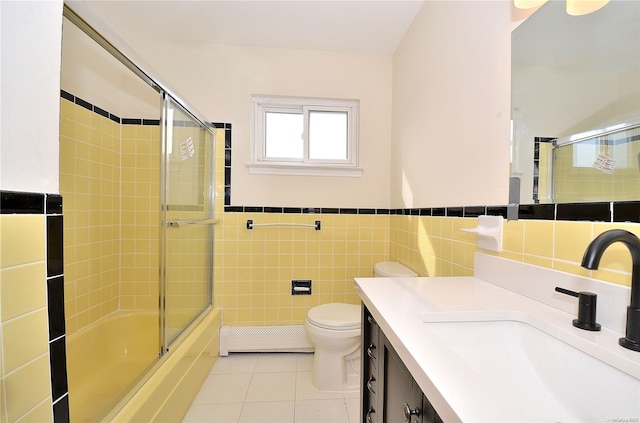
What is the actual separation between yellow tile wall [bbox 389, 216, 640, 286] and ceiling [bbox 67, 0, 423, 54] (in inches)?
53.2

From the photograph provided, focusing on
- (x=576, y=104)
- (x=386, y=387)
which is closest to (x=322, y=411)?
(x=386, y=387)

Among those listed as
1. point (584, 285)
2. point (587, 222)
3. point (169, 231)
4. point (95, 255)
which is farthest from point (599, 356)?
point (95, 255)

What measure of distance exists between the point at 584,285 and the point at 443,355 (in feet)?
1.60

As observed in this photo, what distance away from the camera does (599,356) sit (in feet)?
1.74

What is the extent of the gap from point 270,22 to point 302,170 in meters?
1.04

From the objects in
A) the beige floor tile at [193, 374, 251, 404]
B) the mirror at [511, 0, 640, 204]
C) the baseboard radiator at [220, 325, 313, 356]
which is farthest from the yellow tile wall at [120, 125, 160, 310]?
the mirror at [511, 0, 640, 204]

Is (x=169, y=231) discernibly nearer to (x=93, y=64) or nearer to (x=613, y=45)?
(x=93, y=64)

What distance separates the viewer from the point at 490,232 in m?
1.02

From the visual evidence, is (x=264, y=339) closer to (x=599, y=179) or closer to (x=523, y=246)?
(x=523, y=246)

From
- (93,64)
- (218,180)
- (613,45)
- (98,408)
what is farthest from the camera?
(218,180)

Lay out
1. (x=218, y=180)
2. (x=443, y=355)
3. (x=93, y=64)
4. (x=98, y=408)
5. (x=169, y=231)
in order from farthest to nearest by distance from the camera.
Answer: (x=218, y=180)
(x=93, y=64)
(x=169, y=231)
(x=98, y=408)
(x=443, y=355)

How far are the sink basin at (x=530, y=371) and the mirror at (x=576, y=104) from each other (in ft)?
1.27

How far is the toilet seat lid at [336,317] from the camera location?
63.2 inches

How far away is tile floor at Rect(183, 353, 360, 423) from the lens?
4.75 ft
